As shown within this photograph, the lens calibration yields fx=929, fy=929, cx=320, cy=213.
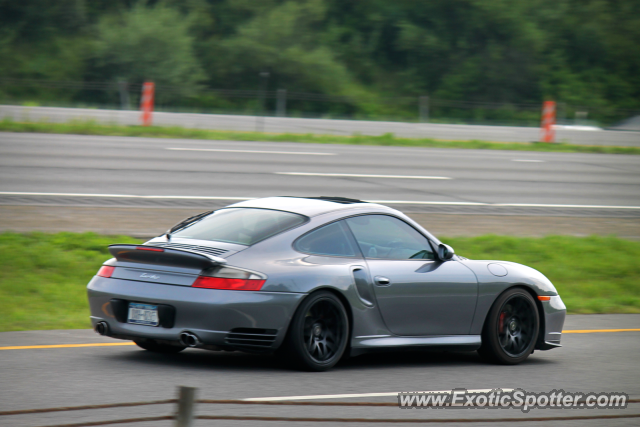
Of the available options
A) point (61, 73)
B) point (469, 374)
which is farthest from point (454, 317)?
point (61, 73)

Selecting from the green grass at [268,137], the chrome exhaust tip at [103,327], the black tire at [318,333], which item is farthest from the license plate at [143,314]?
the green grass at [268,137]

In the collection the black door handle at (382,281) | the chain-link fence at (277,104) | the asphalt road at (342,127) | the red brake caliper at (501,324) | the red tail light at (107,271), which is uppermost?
the chain-link fence at (277,104)

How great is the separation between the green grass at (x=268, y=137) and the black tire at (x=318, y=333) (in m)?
19.8

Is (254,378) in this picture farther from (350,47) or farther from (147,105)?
(350,47)

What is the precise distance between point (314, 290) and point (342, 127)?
27.1 meters

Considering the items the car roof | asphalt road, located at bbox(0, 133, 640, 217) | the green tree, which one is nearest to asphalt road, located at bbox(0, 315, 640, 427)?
the car roof

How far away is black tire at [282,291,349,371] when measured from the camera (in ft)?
21.5

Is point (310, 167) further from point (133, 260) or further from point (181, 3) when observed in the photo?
point (181, 3)

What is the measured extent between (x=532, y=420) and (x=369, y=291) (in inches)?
66.7

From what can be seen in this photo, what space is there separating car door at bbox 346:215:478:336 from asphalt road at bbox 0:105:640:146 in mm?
22148

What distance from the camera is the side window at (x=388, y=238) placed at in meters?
A: 7.38

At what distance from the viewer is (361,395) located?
6141 millimetres

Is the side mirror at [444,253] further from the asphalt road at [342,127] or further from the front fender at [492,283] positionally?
the asphalt road at [342,127]

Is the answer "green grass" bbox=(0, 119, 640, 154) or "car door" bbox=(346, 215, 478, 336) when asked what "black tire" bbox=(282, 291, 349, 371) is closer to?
"car door" bbox=(346, 215, 478, 336)
